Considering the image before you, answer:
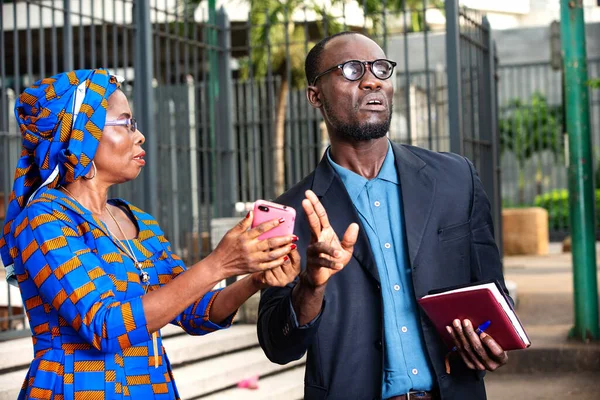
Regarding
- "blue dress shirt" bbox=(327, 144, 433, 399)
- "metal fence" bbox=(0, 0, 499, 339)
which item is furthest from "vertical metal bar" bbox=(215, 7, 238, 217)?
"blue dress shirt" bbox=(327, 144, 433, 399)

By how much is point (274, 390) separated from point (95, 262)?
4313 mm

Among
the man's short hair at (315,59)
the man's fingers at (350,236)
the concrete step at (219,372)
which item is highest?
the man's short hair at (315,59)

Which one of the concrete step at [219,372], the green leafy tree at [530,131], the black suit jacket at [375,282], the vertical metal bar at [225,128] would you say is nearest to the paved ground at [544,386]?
the concrete step at [219,372]

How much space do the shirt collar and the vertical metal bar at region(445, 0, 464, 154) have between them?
18.2ft

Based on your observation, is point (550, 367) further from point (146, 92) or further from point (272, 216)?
point (272, 216)

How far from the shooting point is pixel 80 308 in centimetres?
251

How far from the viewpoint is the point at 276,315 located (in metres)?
2.73

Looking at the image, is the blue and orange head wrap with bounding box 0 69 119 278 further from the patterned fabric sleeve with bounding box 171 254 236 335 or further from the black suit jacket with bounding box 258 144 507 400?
the black suit jacket with bounding box 258 144 507 400

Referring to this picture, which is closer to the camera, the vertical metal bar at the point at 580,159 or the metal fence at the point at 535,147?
the vertical metal bar at the point at 580,159

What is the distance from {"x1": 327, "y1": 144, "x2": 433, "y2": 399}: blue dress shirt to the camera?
2.74m

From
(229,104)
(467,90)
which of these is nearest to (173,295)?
(229,104)

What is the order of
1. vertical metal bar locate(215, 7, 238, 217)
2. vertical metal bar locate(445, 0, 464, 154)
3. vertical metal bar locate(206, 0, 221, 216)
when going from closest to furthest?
vertical metal bar locate(445, 0, 464, 154) < vertical metal bar locate(206, 0, 221, 216) < vertical metal bar locate(215, 7, 238, 217)

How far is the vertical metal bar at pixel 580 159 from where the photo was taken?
822 cm

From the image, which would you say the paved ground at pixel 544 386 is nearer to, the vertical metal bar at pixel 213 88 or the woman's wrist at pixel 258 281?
the vertical metal bar at pixel 213 88
